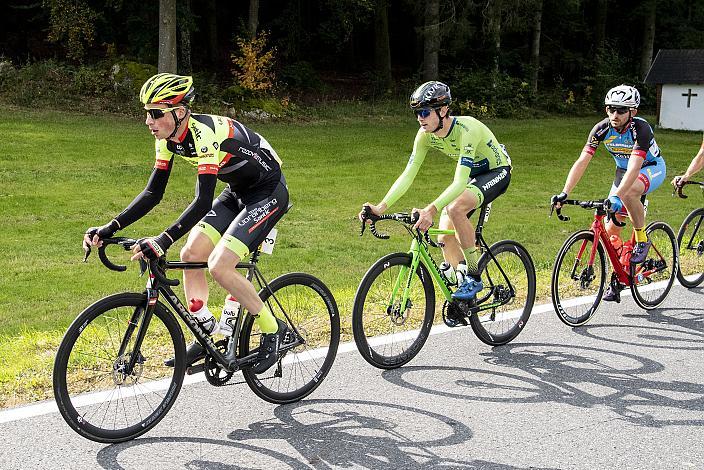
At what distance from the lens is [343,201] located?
17.6 metres

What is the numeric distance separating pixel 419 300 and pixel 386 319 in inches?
13.3

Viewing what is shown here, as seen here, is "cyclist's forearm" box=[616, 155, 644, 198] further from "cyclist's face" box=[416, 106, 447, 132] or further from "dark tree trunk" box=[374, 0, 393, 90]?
"dark tree trunk" box=[374, 0, 393, 90]

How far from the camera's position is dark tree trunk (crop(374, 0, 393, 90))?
39.4 m

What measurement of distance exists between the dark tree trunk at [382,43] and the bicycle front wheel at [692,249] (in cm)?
3022

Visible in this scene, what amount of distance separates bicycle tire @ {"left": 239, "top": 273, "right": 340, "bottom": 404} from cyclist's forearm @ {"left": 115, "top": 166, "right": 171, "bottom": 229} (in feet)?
3.07

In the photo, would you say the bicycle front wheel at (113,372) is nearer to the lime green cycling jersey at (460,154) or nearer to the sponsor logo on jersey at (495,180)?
the lime green cycling jersey at (460,154)

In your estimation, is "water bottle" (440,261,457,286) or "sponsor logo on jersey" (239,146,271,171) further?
"water bottle" (440,261,457,286)

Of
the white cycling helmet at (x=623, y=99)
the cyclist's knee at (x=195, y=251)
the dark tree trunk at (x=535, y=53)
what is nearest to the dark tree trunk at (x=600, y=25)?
the dark tree trunk at (x=535, y=53)

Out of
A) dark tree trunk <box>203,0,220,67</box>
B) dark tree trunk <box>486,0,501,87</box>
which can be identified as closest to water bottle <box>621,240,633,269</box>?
dark tree trunk <box>486,0,501,87</box>

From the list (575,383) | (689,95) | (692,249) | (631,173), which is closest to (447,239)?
(575,383)

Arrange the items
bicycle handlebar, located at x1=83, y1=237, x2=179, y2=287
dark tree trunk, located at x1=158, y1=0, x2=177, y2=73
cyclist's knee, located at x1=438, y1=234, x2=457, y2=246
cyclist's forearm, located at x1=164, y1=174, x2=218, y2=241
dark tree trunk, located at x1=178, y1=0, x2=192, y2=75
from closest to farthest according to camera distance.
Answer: bicycle handlebar, located at x1=83, y1=237, x2=179, y2=287, cyclist's forearm, located at x1=164, y1=174, x2=218, y2=241, cyclist's knee, located at x1=438, y1=234, x2=457, y2=246, dark tree trunk, located at x1=158, y1=0, x2=177, y2=73, dark tree trunk, located at x1=178, y1=0, x2=192, y2=75

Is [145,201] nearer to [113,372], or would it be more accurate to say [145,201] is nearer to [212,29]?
[113,372]

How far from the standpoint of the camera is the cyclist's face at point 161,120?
5.29 meters

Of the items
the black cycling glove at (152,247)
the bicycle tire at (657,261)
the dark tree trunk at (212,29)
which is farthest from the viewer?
the dark tree trunk at (212,29)
